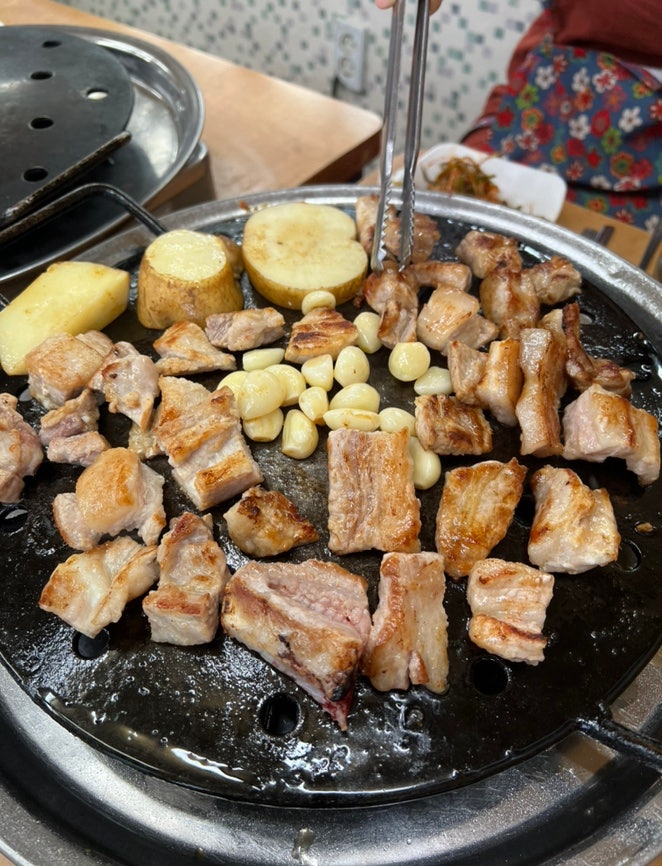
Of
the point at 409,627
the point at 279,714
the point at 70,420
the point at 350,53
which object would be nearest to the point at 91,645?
the point at 279,714

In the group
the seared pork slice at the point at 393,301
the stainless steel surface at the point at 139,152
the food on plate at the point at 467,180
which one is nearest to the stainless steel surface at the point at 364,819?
the seared pork slice at the point at 393,301

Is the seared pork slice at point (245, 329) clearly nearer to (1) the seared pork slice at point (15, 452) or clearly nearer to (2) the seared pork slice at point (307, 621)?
(1) the seared pork slice at point (15, 452)

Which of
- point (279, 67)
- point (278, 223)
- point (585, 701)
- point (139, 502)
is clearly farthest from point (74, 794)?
point (279, 67)

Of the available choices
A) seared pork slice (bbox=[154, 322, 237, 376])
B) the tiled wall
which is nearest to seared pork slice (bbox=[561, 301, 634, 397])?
seared pork slice (bbox=[154, 322, 237, 376])

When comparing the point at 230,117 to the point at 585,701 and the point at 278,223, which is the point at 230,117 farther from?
the point at 585,701

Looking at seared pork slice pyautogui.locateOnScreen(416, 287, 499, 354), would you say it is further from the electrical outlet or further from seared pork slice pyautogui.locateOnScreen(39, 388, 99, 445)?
the electrical outlet
